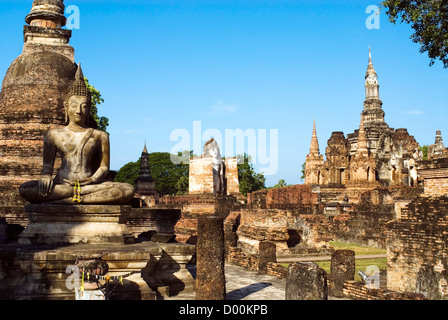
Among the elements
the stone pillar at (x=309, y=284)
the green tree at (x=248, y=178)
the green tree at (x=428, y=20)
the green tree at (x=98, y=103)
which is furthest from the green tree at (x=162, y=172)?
the stone pillar at (x=309, y=284)

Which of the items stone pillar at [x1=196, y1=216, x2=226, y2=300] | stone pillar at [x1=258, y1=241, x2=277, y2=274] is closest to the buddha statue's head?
stone pillar at [x1=196, y1=216, x2=226, y2=300]

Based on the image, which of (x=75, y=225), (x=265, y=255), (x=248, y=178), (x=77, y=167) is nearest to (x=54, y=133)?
(x=77, y=167)

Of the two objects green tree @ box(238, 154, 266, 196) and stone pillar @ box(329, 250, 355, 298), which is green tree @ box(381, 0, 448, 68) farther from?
green tree @ box(238, 154, 266, 196)

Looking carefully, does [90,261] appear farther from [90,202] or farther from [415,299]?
[415,299]

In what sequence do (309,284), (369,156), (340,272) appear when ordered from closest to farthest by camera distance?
1. (309,284)
2. (340,272)
3. (369,156)

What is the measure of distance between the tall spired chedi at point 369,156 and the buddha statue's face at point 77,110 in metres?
33.1

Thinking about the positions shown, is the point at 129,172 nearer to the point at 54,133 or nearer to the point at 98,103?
the point at 98,103

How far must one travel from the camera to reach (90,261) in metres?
6.34

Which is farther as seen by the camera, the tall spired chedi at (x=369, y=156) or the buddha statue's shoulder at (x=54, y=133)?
the tall spired chedi at (x=369, y=156)

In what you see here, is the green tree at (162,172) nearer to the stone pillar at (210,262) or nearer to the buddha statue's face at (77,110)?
the buddha statue's face at (77,110)

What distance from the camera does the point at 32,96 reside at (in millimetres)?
15445

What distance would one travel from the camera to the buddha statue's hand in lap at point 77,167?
833cm

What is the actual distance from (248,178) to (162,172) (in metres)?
10.8
